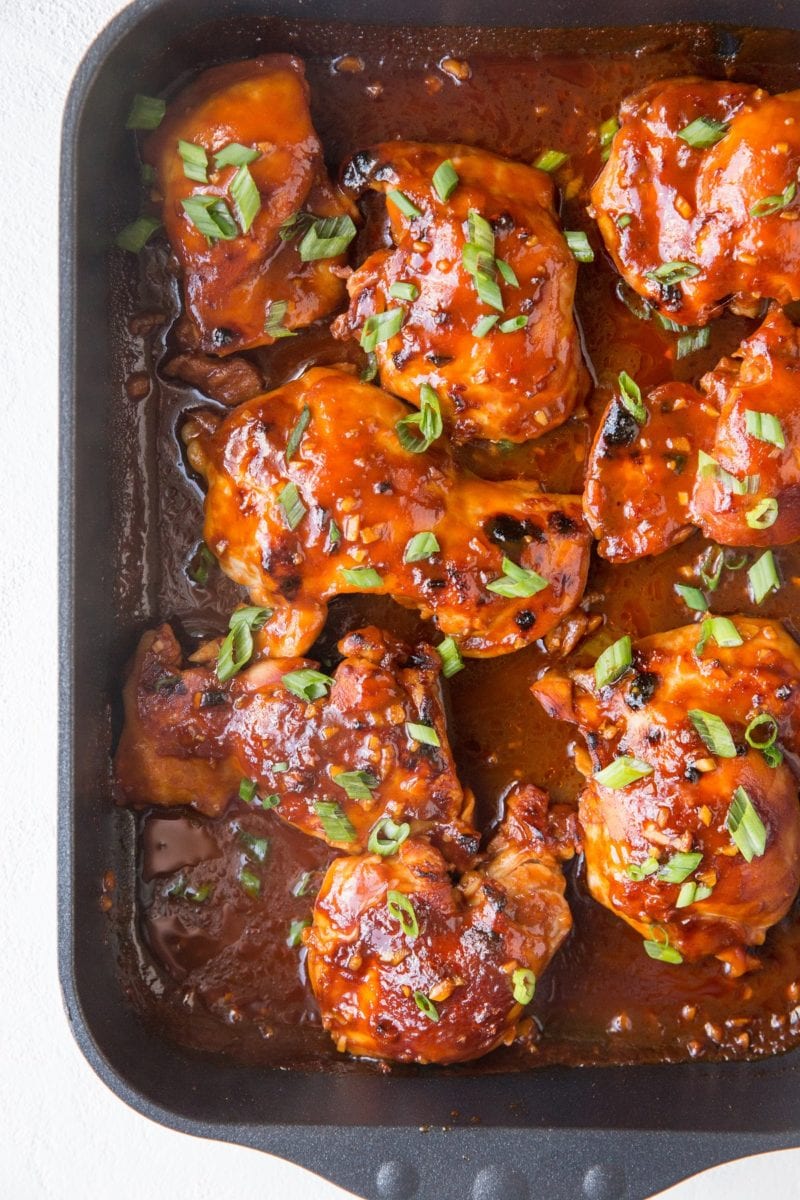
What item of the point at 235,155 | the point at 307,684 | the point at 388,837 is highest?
the point at 235,155

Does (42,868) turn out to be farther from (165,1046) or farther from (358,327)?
(358,327)

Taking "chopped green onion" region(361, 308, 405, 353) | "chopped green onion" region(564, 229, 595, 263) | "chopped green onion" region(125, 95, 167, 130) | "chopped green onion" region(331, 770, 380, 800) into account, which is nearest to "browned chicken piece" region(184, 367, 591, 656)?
"chopped green onion" region(361, 308, 405, 353)

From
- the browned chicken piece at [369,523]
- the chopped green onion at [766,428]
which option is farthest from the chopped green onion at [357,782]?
the chopped green onion at [766,428]

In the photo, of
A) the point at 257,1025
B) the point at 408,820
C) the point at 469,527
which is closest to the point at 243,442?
the point at 469,527

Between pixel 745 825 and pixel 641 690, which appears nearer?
pixel 745 825

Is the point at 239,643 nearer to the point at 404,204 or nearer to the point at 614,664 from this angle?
the point at 614,664

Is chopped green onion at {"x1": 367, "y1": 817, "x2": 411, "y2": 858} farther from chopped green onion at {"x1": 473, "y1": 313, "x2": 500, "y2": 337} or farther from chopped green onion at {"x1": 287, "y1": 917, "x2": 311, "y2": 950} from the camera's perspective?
chopped green onion at {"x1": 473, "y1": 313, "x2": 500, "y2": 337}

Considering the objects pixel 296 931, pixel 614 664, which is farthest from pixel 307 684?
pixel 614 664
